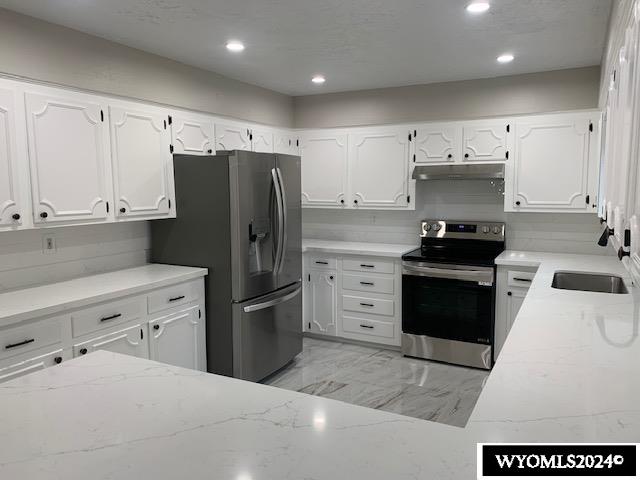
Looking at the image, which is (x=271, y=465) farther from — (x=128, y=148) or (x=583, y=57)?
(x=583, y=57)

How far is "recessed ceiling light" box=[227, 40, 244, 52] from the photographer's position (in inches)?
124

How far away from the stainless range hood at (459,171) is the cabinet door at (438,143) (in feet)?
0.33

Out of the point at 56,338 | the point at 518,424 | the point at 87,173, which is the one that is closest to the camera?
the point at 518,424

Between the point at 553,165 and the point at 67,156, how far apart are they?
352cm

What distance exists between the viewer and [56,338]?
2.48 m

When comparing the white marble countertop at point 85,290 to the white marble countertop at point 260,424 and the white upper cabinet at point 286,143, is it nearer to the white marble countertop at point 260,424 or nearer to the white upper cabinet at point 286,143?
the white marble countertop at point 260,424

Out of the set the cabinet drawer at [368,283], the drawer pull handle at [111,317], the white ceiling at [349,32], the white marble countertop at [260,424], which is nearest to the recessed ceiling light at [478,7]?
the white ceiling at [349,32]

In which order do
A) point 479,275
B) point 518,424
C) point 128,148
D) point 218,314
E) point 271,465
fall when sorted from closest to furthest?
point 271,465 < point 518,424 < point 128,148 < point 218,314 < point 479,275

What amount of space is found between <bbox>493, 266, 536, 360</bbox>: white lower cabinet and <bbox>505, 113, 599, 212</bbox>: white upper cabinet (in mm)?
568

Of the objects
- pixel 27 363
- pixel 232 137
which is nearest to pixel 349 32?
pixel 232 137

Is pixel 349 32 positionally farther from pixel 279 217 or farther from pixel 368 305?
pixel 368 305

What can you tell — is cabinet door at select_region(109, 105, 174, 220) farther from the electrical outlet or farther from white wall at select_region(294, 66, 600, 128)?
white wall at select_region(294, 66, 600, 128)

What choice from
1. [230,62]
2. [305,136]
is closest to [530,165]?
[305,136]

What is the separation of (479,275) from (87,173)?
2.95m
